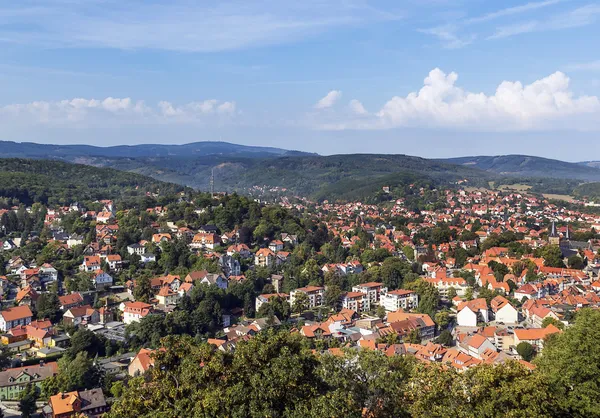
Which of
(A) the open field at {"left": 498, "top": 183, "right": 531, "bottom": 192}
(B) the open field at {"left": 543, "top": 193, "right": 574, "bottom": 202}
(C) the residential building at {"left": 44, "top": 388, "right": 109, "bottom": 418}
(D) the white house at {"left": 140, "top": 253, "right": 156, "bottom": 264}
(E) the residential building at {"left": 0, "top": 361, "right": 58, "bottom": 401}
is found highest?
(A) the open field at {"left": 498, "top": 183, "right": 531, "bottom": 192}

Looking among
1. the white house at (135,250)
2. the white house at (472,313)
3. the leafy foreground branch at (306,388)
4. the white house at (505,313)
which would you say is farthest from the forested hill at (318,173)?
the leafy foreground branch at (306,388)

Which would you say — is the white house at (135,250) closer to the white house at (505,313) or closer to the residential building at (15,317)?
the residential building at (15,317)

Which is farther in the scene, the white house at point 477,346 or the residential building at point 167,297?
the residential building at point 167,297

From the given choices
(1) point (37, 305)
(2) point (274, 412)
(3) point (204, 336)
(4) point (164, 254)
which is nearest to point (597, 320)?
(2) point (274, 412)

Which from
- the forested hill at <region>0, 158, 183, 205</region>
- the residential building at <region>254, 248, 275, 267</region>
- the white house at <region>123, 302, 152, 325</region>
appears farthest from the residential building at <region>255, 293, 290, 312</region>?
the forested hill at <region>0, 158, 183, 205</region>

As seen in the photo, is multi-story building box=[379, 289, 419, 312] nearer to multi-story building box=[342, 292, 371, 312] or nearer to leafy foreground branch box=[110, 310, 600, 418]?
multi-story building box=[342, 292, 371, 312]

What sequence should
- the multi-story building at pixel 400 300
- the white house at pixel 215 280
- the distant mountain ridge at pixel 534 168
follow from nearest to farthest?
the multi-story building at pixel 400 300 < the white house at pixel 215 280 < the distant mountain ridge at pixel 534 168

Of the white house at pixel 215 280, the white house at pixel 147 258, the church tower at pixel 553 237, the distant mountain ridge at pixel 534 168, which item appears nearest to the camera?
the white house at pixel 215 280

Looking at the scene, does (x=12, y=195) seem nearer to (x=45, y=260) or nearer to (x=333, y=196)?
(x=45, y=260)
